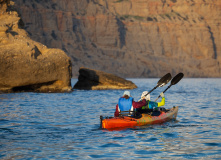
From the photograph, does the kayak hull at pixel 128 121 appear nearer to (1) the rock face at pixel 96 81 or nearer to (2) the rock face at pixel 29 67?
(2) the rock face at pixel 29 67

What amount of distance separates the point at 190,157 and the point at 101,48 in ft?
270

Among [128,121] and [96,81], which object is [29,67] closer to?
[96,81]

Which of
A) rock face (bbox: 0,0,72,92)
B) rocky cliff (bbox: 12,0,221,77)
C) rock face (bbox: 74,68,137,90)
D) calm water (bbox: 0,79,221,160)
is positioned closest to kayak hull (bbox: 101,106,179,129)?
calm water (bbox: 0,79,221,160)

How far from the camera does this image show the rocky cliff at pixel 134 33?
276ft

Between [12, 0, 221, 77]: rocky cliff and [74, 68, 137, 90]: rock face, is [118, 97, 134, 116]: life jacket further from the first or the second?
[12, 0, 221, 77]: rocky cliff

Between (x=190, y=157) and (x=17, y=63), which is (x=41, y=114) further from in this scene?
(x=17, y=63)

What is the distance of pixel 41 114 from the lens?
1766 cm

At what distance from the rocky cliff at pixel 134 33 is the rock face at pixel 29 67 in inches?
1904

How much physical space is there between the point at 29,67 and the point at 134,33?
239 ft

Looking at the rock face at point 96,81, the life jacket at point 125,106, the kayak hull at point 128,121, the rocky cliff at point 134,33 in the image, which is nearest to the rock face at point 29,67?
the rock face at point 96,81

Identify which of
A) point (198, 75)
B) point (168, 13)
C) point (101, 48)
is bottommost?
point (198, 75)

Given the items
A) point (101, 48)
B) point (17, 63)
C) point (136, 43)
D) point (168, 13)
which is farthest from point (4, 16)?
point (168, 13)

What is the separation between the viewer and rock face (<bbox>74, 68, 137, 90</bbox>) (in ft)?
124

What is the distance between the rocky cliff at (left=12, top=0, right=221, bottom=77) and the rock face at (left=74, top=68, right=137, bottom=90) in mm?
41847
